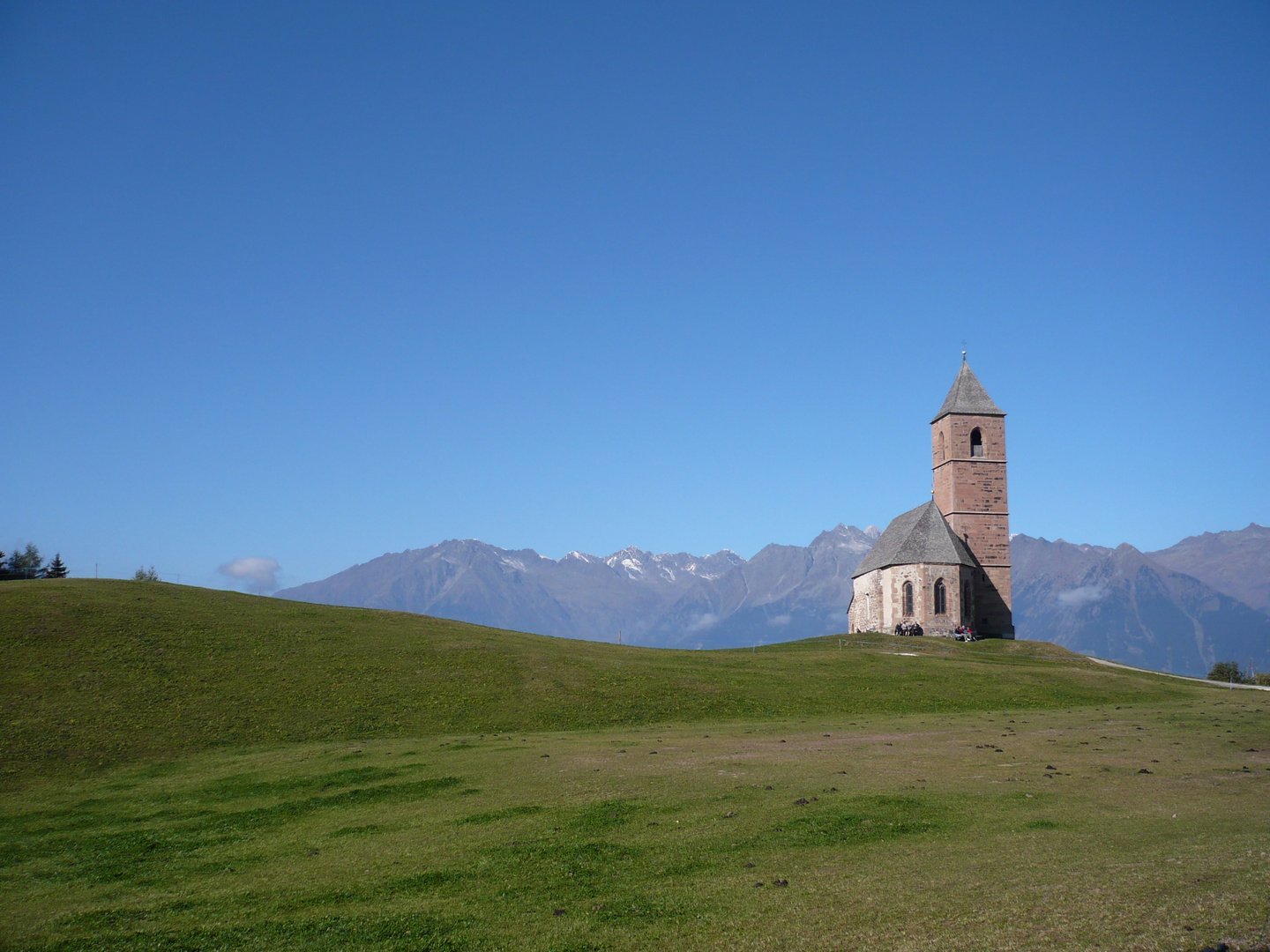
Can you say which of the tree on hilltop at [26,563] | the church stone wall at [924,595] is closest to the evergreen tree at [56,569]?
the tree on hilltop at [26,563]

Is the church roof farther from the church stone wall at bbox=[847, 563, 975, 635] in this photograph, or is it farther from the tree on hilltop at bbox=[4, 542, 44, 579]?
the tree on hilltop at bbox=[4, 542, 44, 579]

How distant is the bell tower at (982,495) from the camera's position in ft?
336

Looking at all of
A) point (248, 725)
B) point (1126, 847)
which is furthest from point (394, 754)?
point (1126, 847)

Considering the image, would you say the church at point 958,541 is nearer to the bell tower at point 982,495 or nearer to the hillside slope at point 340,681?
the bell tower at point 982,495

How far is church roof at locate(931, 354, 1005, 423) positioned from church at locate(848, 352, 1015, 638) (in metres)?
0.11

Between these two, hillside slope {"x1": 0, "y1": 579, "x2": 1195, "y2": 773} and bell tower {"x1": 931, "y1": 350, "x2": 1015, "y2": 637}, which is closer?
hillside slope {"x1": 0, "y1": 579, "x2": 1195, "y2": 773}

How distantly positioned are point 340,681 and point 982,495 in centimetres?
8118

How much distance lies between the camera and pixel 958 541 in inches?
3893

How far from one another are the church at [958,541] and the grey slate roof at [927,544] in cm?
10

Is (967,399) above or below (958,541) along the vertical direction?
above

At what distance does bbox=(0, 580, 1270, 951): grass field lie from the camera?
1491cm

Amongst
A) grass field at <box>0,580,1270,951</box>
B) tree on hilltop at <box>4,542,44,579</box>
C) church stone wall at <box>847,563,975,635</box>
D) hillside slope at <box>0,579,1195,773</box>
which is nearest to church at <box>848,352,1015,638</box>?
church stone wall at <box>847,563,975,635</box>

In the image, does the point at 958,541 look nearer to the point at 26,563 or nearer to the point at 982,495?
the point at 982,495

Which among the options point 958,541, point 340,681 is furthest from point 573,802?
point 958,541
